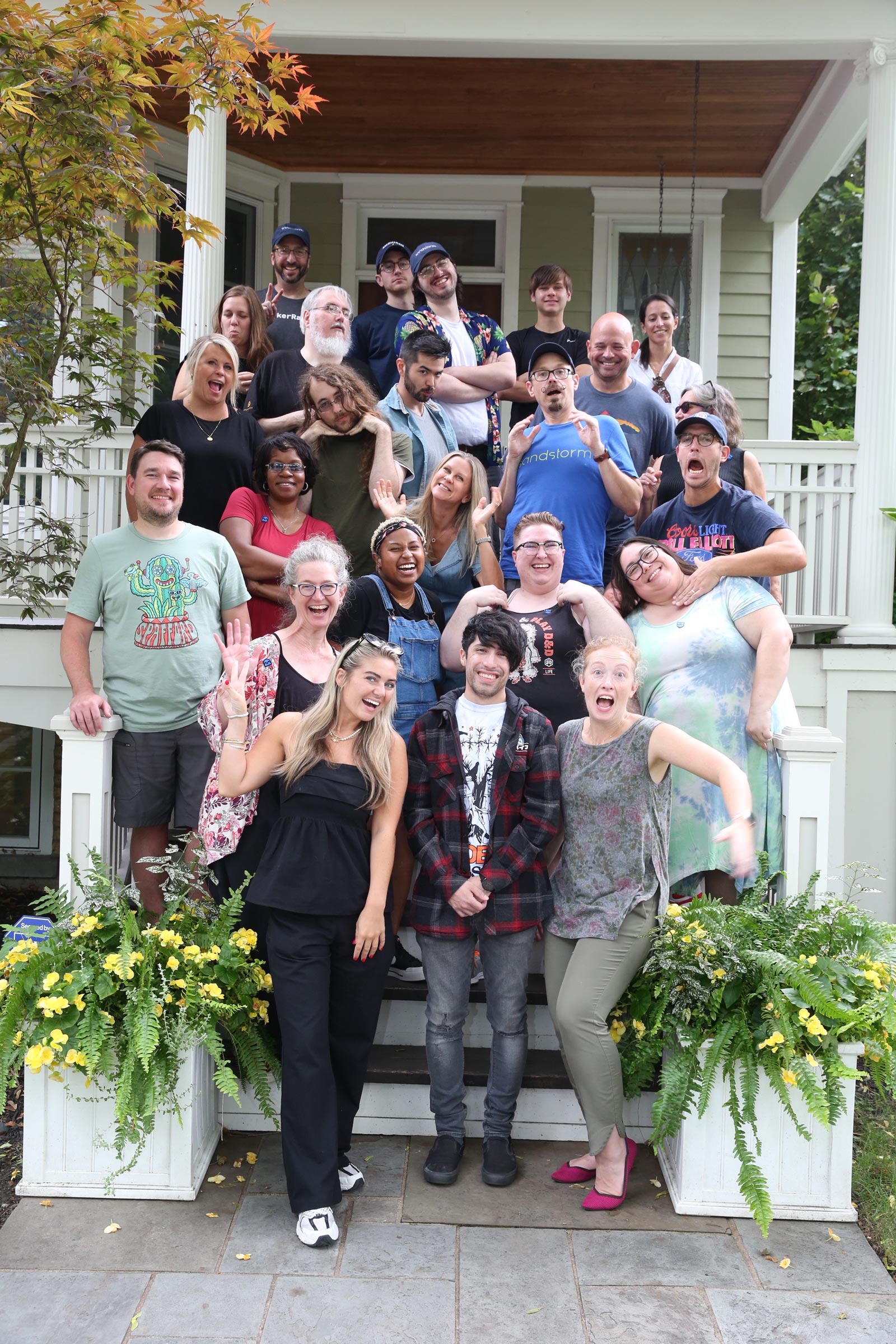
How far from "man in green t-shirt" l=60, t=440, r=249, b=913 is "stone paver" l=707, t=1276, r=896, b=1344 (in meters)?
2.21

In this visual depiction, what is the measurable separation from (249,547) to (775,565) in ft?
6.48

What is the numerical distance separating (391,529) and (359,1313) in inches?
95.2

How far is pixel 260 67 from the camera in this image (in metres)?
7.11

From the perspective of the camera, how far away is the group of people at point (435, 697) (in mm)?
3391

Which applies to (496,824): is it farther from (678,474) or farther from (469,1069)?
(678,474)

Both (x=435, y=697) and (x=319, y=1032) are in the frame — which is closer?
(x=319, y=1032)

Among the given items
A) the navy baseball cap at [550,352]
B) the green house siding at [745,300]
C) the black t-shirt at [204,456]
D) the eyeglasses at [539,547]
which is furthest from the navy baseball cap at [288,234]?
the green house siding at [745,300]

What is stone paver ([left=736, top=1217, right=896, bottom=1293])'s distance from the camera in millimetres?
3117

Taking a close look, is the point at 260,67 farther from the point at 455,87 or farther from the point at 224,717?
the point at 224,717

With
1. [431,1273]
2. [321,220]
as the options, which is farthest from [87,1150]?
[321,220]

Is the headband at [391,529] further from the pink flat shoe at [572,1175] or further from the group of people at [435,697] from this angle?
the pink flat shoe at [572,1175]

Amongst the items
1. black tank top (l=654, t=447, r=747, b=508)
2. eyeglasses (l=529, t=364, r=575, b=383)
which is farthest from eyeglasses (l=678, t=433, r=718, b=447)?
eyeglasses (l=529, t=364, r=575, b=383)

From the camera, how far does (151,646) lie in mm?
3908

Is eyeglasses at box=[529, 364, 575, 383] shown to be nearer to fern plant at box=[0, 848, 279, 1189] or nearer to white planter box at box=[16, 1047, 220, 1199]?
fern plant at box=[0, 848, 279, 1189]
